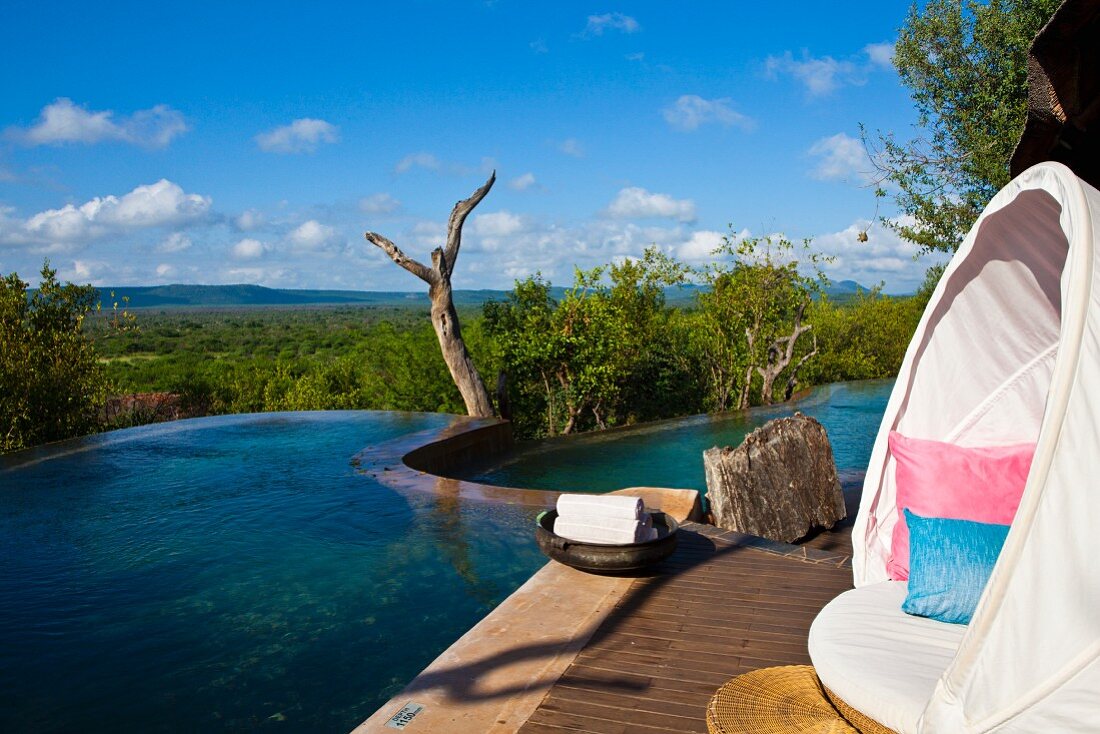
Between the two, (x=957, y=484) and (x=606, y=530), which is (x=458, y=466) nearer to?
(x=606, y=530)

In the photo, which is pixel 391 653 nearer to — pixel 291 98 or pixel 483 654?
pixel 483 654

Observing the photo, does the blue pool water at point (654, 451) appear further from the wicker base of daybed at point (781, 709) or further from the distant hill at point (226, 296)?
the distant hill at point (226, 296)

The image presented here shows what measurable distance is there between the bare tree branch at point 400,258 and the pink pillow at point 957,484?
758 cm

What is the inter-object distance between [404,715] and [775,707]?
1.15 meters

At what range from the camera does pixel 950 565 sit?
2447 millimetres

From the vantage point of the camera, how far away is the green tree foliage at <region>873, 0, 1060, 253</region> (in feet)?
31.0

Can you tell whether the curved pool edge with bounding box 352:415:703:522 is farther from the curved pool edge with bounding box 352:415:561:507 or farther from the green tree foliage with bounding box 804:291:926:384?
the green tree foliage with bounding box 804:291:926:384

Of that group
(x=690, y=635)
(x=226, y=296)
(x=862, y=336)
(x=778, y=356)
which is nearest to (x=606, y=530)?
(x=690, y=635)

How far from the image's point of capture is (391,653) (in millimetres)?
3686

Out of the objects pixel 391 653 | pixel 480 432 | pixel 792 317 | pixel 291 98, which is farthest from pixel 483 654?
pixel 291 98

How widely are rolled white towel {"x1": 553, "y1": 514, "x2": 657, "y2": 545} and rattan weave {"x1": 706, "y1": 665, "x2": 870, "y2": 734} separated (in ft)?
4.44

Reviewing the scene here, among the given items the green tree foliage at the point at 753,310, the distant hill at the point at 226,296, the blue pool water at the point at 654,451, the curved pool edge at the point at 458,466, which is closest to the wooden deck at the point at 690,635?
the curved pool edge at the point at 458,466

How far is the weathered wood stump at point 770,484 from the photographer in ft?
17.2

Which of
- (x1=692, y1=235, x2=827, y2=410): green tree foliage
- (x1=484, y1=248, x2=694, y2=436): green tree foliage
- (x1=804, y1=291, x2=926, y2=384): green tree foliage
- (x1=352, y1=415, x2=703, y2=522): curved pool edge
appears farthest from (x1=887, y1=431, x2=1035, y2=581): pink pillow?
(x1=804, y1=291, x2=926, y2=384): green tree foliage
